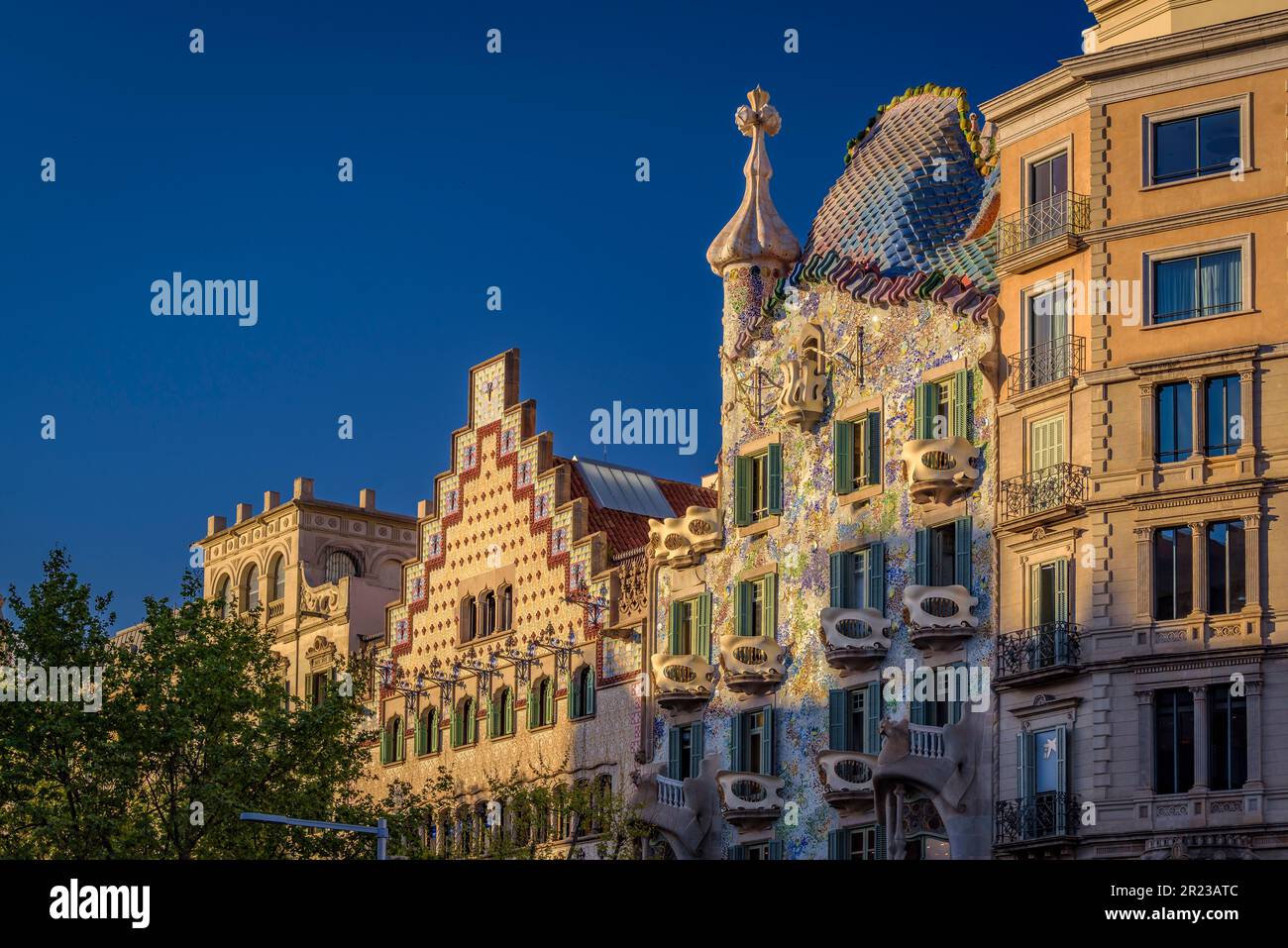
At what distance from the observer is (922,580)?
51469mm

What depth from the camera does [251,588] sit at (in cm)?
7969

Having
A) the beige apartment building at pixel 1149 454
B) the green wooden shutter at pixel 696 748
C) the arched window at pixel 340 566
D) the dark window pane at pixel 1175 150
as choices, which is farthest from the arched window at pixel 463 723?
the dark window pane at pixel 1175 150

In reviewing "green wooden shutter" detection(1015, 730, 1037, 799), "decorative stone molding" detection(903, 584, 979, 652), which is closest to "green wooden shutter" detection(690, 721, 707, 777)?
"decorative stone molding" detection(903, 584, 979, 652)

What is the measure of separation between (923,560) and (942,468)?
80.1 inches

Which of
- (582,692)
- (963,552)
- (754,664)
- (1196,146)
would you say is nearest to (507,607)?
(582,692)

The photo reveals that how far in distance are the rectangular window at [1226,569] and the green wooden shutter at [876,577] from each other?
833 cm

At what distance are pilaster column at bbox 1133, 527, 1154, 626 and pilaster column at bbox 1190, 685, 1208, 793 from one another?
173 cm

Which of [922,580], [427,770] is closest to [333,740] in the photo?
[427,770]

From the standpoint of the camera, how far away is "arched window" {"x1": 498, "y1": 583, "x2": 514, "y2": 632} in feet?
216

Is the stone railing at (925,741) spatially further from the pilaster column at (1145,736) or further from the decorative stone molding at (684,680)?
the decorative stone molding at (684,680)

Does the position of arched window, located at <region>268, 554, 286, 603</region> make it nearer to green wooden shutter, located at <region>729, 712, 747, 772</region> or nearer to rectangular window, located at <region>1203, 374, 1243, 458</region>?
green wooden shutter, located at <region>729, 712, 747, 772</region>

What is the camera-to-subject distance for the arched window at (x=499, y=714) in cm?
6538

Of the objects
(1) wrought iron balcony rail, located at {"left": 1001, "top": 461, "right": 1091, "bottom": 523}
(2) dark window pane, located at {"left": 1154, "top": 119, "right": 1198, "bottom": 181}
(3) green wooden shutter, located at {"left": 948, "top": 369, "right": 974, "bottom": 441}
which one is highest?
(2) dark window pane, located at {"left": 1154, "top": 119, "right": 1198, "bottom": 181}
